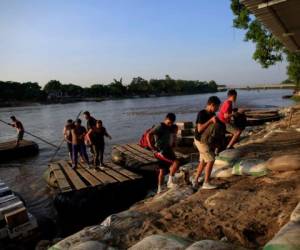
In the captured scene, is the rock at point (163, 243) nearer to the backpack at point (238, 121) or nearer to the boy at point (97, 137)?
the backpack at point (238, 121)

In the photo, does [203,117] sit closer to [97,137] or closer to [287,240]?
[287,240]

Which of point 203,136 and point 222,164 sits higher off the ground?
point 203,136

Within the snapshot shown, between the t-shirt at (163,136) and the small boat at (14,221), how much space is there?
3008 mm

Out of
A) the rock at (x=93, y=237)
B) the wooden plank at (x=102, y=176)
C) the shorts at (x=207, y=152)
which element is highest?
the shorts at (x=207, y=152)

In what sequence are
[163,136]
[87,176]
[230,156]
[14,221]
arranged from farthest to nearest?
[87,176]
[230,156]
[163,136]
[14,221]

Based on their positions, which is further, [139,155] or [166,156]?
[139,155]

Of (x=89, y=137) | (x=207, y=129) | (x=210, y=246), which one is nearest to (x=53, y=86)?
(x=89, y=137)

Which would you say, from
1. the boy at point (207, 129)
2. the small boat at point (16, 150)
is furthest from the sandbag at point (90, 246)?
the small boat at point (16, 150)

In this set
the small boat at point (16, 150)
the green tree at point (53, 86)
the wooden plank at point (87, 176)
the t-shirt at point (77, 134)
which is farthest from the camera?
the green tree at point (53, 86)

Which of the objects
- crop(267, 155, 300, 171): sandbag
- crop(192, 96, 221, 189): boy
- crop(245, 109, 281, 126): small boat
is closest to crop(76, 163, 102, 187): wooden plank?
crop(192, 96, 221, 189): boy

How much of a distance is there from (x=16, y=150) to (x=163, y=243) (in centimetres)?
1636

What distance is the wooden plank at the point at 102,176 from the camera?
9320mm

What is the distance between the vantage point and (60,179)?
998 centimetres

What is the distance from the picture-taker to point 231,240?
4066 mm
